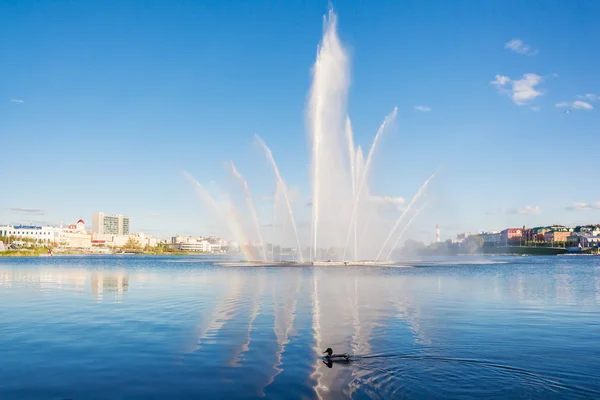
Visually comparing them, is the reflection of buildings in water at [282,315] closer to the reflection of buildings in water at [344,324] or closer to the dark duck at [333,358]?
the reflection of buildings in water at [344,324]

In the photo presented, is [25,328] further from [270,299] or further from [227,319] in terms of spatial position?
[270,299]

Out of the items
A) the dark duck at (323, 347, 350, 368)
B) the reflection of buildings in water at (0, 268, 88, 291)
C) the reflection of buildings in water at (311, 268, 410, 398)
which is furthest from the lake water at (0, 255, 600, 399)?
the reflection of buildings in water at (0, 268, 88, 291)

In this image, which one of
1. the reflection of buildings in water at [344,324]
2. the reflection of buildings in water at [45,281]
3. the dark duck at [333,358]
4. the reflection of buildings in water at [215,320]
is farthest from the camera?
the reflection of buildings in water at [45,281]

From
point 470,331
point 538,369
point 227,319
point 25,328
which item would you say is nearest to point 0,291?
point 25,328

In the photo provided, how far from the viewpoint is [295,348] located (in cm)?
1645

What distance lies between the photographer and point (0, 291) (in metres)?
37.7

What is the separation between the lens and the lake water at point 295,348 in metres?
12.0

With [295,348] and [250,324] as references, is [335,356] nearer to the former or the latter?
[295,348]

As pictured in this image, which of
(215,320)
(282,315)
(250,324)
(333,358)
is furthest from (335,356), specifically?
(282,315)

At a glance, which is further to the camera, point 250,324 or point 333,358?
point 250,324

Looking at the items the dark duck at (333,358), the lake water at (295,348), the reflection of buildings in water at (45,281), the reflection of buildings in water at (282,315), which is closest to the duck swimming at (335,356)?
the dark duck at (333,358)

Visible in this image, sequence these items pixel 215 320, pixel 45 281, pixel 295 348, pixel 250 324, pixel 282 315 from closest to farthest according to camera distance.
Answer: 1. pixel 295 348
2. pixel 250 324
3. pixel 215 320
4. pixel 282 315
5. pixel 45 281

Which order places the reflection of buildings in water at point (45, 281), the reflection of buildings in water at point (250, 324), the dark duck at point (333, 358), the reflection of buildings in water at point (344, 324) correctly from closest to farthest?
the reflection of buildings in water at point (344, 324), the dark duck at point (333, 358), the reflection of buildings in water at point (250, 324), the reflection of buildings in water at point (45, 281)

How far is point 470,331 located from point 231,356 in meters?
9.94
